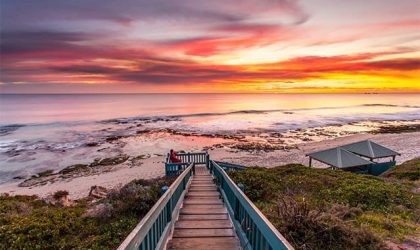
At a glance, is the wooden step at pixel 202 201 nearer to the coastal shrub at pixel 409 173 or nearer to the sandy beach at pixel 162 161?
the sandy beach at pixel 162 161

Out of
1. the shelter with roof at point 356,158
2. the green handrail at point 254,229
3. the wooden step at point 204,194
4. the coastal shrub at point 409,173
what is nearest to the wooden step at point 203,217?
the green handrail at point 254,229

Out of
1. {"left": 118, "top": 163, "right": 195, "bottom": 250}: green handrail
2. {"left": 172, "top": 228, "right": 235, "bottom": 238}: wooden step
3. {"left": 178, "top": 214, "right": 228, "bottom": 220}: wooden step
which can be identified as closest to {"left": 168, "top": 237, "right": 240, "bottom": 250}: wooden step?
{"left": 172, "top": 228, "right": 235, "bottom": 238}: wooden step

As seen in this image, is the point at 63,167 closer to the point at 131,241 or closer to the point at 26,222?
the point at 26,222

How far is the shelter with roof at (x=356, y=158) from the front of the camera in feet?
54.8

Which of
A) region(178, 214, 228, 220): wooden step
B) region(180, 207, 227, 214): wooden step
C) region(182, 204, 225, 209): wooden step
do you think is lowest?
region(182, 204, 225, 209): wooden step

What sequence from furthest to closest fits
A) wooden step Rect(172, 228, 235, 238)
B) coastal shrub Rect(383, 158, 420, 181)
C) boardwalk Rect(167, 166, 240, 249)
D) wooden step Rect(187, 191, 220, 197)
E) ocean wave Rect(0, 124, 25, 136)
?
ocean wave Rect(0, 124, 25, 136)
coastal shrub Rect(383, 158, 420, 181)
wooden step Rect(187, 191, 220, 197)
wooden step Rect(172, 228, 235, 238)
boardwalk Rect(167, 166, 240, 249)

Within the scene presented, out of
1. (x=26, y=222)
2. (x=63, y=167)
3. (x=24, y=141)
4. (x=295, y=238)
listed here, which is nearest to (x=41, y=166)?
(x=63, y=167)

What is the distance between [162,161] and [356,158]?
18.5 meters

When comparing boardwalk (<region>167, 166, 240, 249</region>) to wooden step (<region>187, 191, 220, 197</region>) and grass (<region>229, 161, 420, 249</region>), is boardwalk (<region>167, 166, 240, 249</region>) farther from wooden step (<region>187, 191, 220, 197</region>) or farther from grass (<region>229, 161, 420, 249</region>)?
grass (<region>229, 161, 420, 249</region>)

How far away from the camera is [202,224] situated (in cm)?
575

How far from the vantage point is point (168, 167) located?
50.9ft

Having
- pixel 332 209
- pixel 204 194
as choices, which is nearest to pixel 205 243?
pixel 204 194

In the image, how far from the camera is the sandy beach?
836 inches

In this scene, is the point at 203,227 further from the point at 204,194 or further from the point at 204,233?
the point at 204,194
